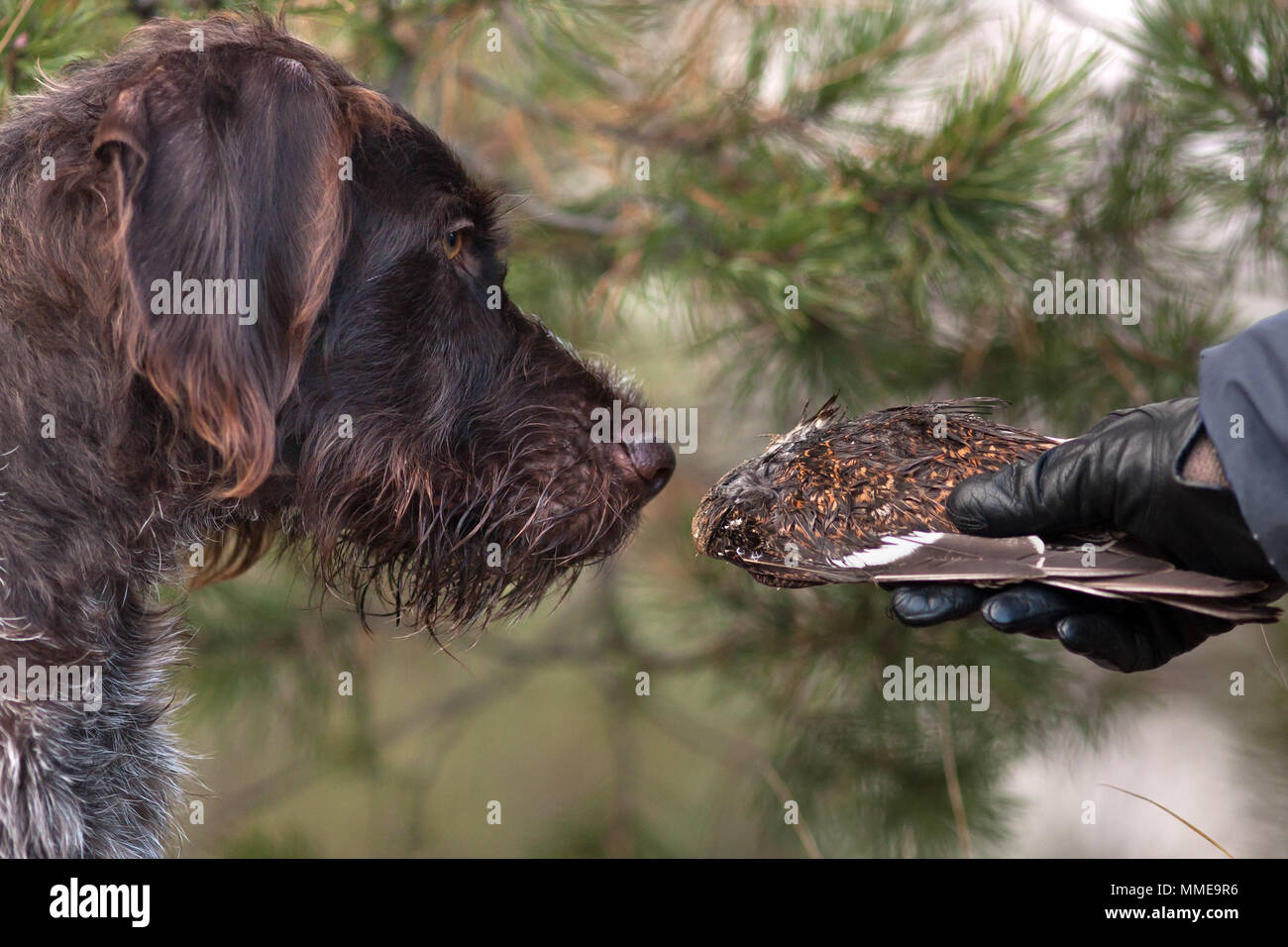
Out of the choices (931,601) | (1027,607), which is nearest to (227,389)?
(931,601)

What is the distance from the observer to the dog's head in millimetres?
1685

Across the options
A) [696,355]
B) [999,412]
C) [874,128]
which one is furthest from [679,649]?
[874,128]

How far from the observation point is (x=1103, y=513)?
1.85m

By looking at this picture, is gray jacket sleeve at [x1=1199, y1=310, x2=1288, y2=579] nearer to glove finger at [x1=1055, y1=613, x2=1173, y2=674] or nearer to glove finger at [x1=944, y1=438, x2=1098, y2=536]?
glove finger at [x1=944, y1=438, x2=1098, y2=536]

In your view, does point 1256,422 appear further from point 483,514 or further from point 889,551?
point 483,514

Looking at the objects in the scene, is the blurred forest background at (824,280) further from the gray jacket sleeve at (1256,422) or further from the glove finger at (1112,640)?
the gray jacket sleeve at (1256,422)

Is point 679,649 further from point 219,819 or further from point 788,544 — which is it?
point 788,544

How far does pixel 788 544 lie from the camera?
1903 mm

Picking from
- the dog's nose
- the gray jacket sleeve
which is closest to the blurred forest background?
the dog's nose

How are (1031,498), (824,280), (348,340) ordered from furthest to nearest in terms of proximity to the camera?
(824,280)
(348,340)
(1031,498)

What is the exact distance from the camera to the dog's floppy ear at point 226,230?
Answer: 166 cm

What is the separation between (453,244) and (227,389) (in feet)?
Result: 1.97

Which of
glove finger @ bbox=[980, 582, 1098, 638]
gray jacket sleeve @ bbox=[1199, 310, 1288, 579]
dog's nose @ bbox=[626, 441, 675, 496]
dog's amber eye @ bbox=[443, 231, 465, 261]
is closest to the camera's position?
gray jacket sleeve @ bbox=[1199, 310, 1288, 579]

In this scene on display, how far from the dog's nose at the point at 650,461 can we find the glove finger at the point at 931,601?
0.56m
